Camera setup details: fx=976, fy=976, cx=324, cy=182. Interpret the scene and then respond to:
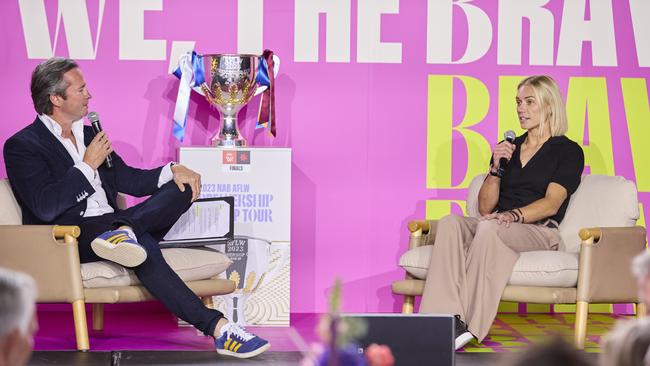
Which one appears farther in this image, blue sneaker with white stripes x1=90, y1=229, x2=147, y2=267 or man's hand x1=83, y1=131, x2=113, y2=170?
man's hand x1=83, y1=131, x2=113, y2=170

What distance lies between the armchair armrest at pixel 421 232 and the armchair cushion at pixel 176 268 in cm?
93

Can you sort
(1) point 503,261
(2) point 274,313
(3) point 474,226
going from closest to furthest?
(1) point 503,261 < (3) point 474,226 < (2) point 274,313

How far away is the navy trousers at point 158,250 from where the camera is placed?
12.8 feet

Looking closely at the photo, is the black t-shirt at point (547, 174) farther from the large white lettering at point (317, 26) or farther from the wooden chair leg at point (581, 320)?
the large white lettering at point (317, 26)

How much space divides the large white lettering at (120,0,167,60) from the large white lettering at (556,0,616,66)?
223 centimetres

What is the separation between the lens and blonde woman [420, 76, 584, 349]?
420 centimetres

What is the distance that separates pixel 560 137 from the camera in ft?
15.2

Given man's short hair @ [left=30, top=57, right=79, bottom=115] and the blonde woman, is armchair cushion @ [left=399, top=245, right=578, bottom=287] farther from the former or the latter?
man's short hair @ [left=30, top=57, right=79, bottom=115]

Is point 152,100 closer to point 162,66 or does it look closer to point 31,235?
point 162,66

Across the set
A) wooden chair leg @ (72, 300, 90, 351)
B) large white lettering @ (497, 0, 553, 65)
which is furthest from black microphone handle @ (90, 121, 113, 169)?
large white lettering @ (497, 0, 553, 65)

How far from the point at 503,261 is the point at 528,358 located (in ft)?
10.9

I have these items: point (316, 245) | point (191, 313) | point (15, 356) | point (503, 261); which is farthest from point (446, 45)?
point (15, 356)

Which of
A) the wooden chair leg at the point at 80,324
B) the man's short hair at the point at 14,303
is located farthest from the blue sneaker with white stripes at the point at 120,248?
the man's short hair at the point at 14,303

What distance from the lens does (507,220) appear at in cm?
436
